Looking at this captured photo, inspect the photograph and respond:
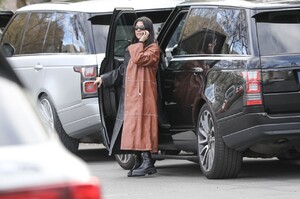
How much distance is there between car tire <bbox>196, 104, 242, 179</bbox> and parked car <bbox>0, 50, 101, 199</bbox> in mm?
6771

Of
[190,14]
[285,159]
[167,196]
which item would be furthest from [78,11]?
[167,196]

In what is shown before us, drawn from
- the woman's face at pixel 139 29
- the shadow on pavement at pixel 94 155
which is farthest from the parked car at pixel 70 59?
the woman's face at pixel 139 29

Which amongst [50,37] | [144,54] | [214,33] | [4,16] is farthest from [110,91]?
[4,16]

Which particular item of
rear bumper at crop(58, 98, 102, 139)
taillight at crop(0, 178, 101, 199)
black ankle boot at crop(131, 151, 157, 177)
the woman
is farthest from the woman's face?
taillight at crop(0, 178, 101, 199)

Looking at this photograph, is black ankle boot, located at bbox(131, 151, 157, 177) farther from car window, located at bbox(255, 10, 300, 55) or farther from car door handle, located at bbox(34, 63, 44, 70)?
car door handle, located at bbox(34, 63, 44, 70)

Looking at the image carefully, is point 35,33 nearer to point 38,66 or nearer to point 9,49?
point 9,49

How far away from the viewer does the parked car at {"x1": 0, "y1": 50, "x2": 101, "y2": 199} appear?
10.6 feet

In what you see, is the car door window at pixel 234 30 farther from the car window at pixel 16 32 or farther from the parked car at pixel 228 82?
the car window at pixel 16 32

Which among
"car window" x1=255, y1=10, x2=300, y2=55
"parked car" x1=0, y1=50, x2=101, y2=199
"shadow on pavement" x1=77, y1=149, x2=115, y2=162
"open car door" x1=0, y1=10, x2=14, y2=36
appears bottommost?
"shadow on pavement" x1=77, y1=149, x2=115, y2=162

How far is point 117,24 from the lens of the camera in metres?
12.0

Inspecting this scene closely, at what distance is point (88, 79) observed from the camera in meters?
12.6

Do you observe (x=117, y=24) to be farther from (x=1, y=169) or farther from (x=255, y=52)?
(x=1, y=169)

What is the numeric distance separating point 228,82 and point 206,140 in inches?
→ 28.9

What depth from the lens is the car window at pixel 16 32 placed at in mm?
14320
